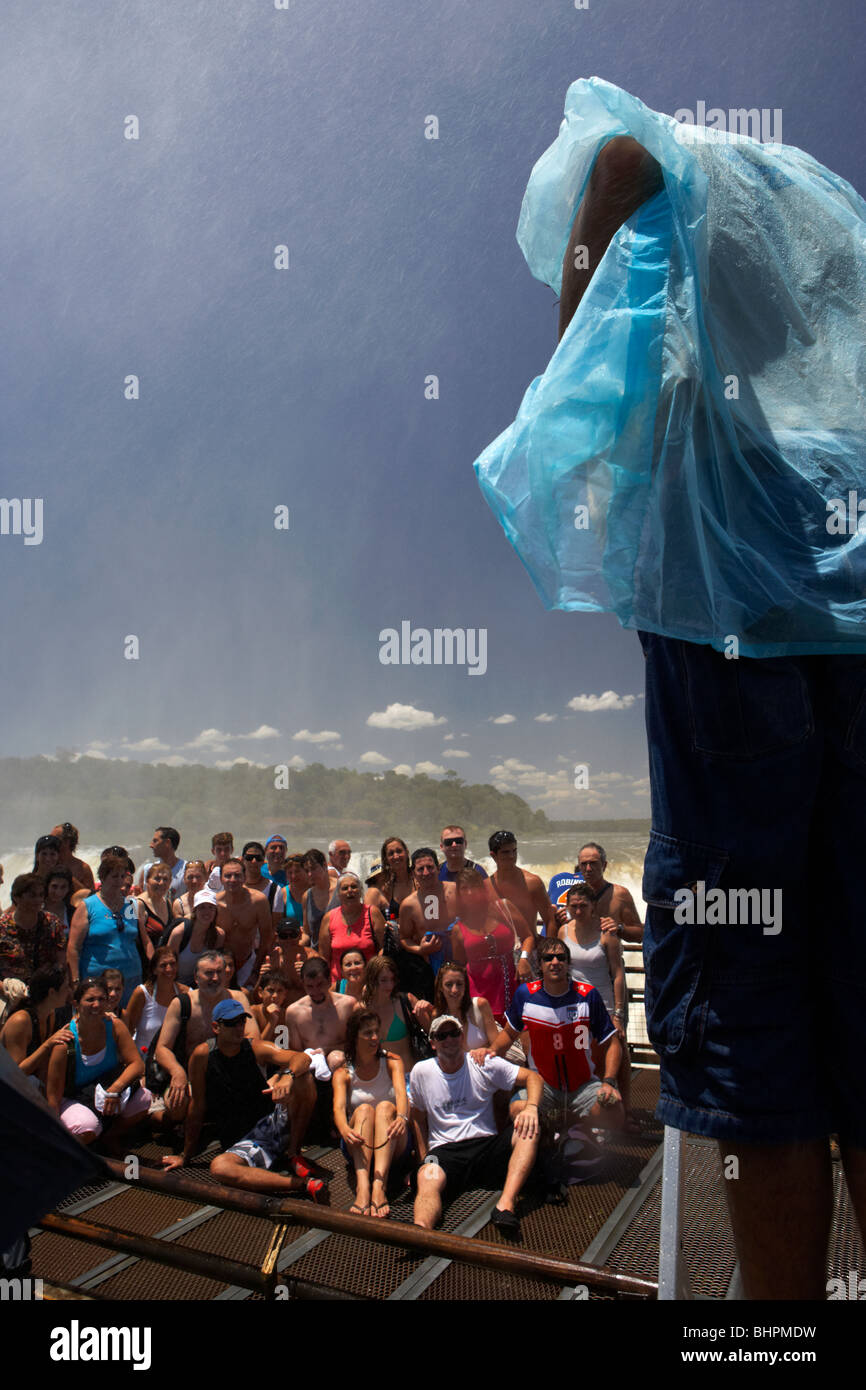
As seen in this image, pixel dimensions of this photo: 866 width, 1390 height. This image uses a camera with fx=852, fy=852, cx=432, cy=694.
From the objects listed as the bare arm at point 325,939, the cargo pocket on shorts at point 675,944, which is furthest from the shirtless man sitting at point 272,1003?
the cargo pocket on shorts at point 675,944

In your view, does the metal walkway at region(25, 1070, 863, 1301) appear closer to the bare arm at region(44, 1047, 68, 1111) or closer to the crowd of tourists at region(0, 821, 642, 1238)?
the crowd of tourists at region(0, 821, 642, 1238)

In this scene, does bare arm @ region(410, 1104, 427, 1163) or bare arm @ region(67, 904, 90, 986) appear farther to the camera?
bare arm @ region(67, 904, 90, 986)

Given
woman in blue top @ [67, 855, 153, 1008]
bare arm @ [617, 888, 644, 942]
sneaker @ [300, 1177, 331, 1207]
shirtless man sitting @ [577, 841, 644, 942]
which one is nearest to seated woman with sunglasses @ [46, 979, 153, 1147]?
woman in blue top @ [67, 855, 153, 1008]

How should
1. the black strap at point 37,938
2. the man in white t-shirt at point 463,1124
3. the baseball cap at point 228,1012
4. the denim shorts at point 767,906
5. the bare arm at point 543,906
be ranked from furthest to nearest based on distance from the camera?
1. the bare arm at point 543,906
2. the black strap at point 37,938
3. the baseball cap at point 228,1012
4. the man in white t-shirt at point 463,1124
5. the denim shorts at point 767,906

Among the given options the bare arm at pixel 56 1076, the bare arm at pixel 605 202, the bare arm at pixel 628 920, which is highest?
the bare arm at pixel 605 202

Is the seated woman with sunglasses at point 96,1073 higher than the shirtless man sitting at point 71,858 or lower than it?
lower

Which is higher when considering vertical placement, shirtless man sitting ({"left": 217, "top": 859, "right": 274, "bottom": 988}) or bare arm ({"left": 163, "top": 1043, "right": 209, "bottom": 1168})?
shirtless man sitting ({"left": 217, "top": 859, "right": 274, "bottom": 988})

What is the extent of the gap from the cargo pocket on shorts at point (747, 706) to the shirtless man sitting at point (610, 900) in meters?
5.61

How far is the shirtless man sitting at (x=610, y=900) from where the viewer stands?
642 cm

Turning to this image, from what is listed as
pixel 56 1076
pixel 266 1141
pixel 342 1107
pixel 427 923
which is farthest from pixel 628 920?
pixel 56 1076

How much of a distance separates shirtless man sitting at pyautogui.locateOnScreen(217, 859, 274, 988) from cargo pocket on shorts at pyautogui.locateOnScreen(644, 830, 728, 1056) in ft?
21.6

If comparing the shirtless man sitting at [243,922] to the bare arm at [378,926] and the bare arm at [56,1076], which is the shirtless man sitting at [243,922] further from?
the bare arm at [56,1076]

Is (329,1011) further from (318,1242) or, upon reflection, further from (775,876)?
(775,876)

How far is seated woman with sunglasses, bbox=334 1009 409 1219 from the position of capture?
192 inches
